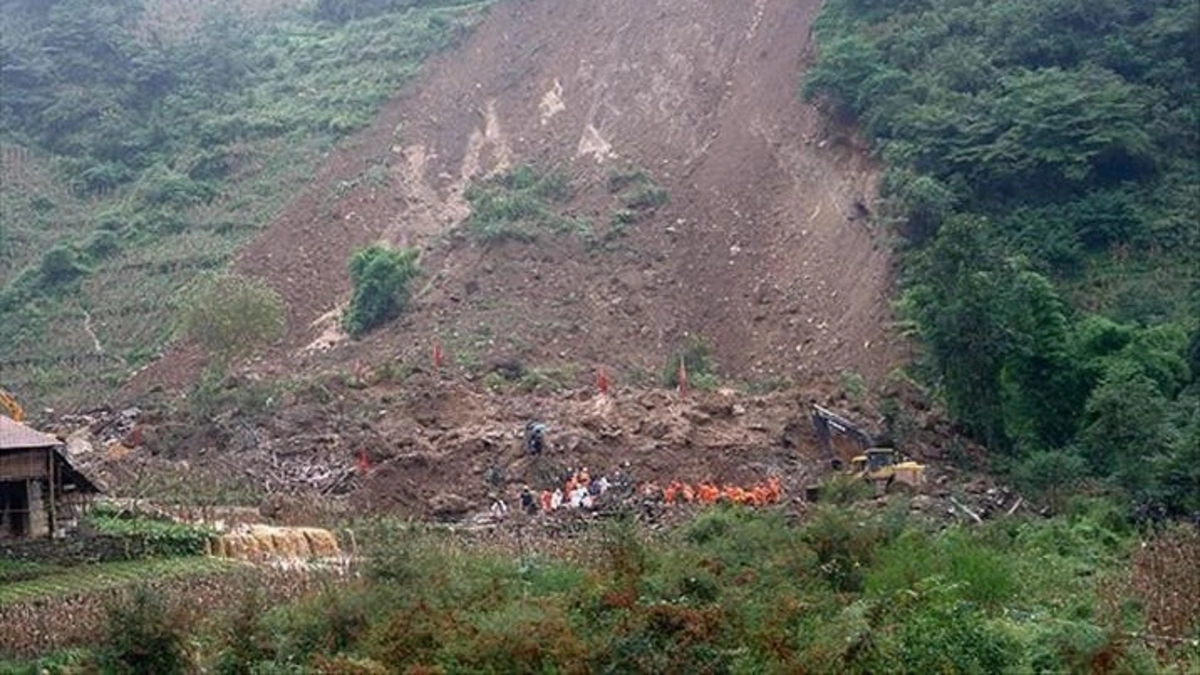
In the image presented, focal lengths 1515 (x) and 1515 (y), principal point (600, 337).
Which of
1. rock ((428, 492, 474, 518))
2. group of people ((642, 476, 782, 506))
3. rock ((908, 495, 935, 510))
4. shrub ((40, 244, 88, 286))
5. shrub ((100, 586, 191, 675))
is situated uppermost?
shrub ((100, 586, 191, 675))

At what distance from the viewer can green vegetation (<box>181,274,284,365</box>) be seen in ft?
115

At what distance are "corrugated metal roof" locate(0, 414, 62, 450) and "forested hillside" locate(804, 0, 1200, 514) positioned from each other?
51.7ft

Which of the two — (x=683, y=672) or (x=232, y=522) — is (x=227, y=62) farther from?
(x=683, y=672)

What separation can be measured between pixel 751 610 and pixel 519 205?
28279 mm

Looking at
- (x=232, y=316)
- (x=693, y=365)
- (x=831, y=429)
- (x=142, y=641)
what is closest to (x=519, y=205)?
(x=693, y=365)

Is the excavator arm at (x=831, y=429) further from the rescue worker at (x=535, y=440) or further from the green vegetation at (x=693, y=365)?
the rescue worker at (x=535, y=440)

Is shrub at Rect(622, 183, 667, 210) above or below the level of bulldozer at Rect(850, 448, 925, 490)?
above

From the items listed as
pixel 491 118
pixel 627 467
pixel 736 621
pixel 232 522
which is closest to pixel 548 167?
pixel 491 118

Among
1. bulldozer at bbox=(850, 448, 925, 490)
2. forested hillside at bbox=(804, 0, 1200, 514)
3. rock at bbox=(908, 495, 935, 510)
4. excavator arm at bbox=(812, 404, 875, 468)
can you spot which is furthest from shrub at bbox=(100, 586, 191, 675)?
excavator arm at bbox=(812, 404, 875, 468)

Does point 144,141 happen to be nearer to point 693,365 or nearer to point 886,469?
point 693,365

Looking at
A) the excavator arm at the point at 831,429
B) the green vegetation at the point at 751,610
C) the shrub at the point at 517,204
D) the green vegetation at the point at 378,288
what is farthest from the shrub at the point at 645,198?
the green vegetation at the point at 751,610

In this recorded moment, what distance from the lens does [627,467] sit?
94.0 ft

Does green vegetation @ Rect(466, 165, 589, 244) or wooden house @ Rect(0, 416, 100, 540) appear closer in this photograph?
wooden house @ Rect(0, 416, 100, 540)

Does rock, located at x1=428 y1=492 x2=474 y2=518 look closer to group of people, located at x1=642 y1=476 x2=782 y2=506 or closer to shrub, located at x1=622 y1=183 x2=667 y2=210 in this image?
group of people, located at x1=642 y1=476 x2=782 y2=506
